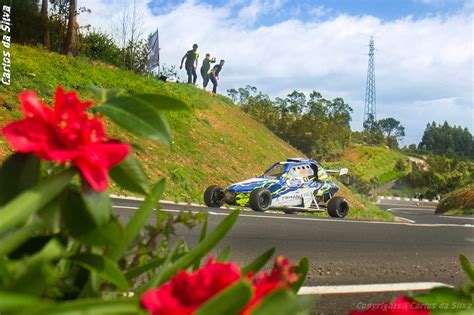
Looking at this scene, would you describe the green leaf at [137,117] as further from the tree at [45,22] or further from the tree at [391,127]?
the tree at [391,127]

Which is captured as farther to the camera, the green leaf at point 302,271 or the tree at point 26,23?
the tree at point 26,23

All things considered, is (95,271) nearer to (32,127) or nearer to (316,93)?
(32,127)

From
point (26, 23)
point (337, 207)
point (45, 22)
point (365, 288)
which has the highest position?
point (45, 22)

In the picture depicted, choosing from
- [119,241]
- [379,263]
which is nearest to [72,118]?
[119,241]

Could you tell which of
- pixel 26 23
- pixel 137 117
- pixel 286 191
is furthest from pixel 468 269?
pixel 26 23

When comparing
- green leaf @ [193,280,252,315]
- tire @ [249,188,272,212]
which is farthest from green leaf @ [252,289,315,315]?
tire @ [249,188,272,212]

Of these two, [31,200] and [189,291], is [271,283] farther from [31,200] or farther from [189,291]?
[31,200]

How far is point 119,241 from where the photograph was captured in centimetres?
61

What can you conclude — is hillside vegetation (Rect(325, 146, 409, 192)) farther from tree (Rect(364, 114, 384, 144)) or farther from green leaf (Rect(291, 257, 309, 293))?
green leaf (Rect(291, 257, 309, 293))

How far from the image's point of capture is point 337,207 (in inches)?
485

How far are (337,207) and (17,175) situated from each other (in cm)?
1199

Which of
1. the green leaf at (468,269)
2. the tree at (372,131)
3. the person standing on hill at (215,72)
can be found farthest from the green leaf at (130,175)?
the tree at (372,131)

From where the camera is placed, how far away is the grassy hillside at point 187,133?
12.6 metres

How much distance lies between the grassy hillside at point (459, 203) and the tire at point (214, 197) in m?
13.6
